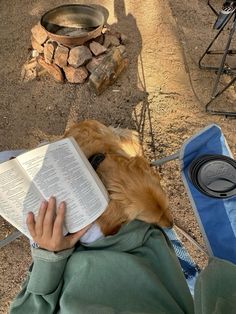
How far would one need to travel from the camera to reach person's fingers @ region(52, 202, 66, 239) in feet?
3.49

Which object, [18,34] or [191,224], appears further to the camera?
[18,34]

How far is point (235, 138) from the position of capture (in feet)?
8.86

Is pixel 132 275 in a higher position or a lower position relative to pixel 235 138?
higher

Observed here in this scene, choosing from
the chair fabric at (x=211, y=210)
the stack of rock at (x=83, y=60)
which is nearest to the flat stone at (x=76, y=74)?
the stack of rock at (x=83, y=60)

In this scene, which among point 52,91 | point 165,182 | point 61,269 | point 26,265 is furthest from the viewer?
point 52,91

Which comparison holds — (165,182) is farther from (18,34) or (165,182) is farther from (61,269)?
(18,34)

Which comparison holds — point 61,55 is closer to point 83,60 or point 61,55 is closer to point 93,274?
point 83,60

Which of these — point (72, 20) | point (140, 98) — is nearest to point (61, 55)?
point (72, 20)

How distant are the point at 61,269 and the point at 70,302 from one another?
11cm

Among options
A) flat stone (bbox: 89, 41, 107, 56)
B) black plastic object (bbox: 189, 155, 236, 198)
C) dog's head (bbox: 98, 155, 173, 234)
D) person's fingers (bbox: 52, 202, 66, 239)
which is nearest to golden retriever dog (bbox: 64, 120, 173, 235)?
dog's head (bbox: 98, 155, 173, 234)

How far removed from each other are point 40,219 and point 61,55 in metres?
2.04

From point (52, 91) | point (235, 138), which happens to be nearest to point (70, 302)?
point (235, 138)

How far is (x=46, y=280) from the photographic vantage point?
1.17m

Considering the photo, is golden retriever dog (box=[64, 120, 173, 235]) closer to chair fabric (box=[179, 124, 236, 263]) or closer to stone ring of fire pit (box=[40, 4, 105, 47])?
chair fabric (box=[179, 124, 236, 263])
